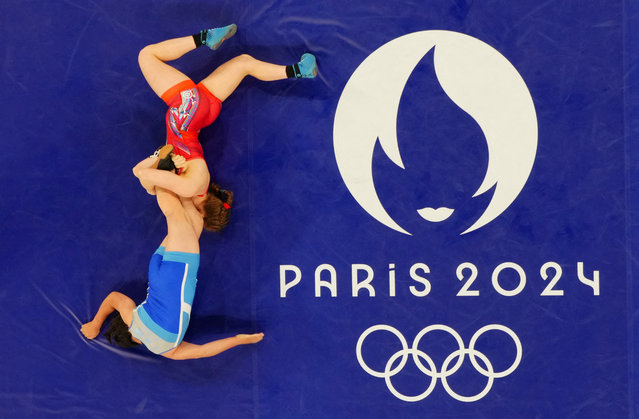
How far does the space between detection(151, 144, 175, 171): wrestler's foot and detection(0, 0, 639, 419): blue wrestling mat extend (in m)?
0.46

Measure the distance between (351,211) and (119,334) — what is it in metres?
1.94

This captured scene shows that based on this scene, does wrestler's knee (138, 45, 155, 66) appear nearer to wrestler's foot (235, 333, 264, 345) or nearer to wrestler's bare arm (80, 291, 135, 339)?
wrestler's bare arm (80, 291, 135, 339)

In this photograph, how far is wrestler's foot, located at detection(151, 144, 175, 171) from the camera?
3.77 m

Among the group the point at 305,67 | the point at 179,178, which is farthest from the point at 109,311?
the point at 305,67

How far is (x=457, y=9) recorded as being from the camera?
4098mm

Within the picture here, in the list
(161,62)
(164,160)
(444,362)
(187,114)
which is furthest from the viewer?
(444,362)

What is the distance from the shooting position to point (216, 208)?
400cm

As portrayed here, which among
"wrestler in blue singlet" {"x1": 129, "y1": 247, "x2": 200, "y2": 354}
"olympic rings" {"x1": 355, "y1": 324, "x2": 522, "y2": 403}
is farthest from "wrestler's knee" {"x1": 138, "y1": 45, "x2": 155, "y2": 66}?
"olympic rings" {"x1": 355, "y1": 324, "x2": 522, "y2": 403}

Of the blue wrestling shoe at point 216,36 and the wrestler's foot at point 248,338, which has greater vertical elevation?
the blue wrestling shoe at point 216,36

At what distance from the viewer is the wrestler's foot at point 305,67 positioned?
4.01 metres

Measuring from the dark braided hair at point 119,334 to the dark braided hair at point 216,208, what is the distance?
37.8 inches

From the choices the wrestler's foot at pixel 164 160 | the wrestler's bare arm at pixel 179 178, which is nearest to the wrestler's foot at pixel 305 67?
the wrestler's bare arm at pixel 179 178

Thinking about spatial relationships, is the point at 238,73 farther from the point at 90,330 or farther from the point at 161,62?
the point at 90,330

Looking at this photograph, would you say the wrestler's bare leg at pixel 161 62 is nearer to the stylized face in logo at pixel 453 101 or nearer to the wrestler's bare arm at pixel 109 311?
the stylized face in logo at pixel 453 101
